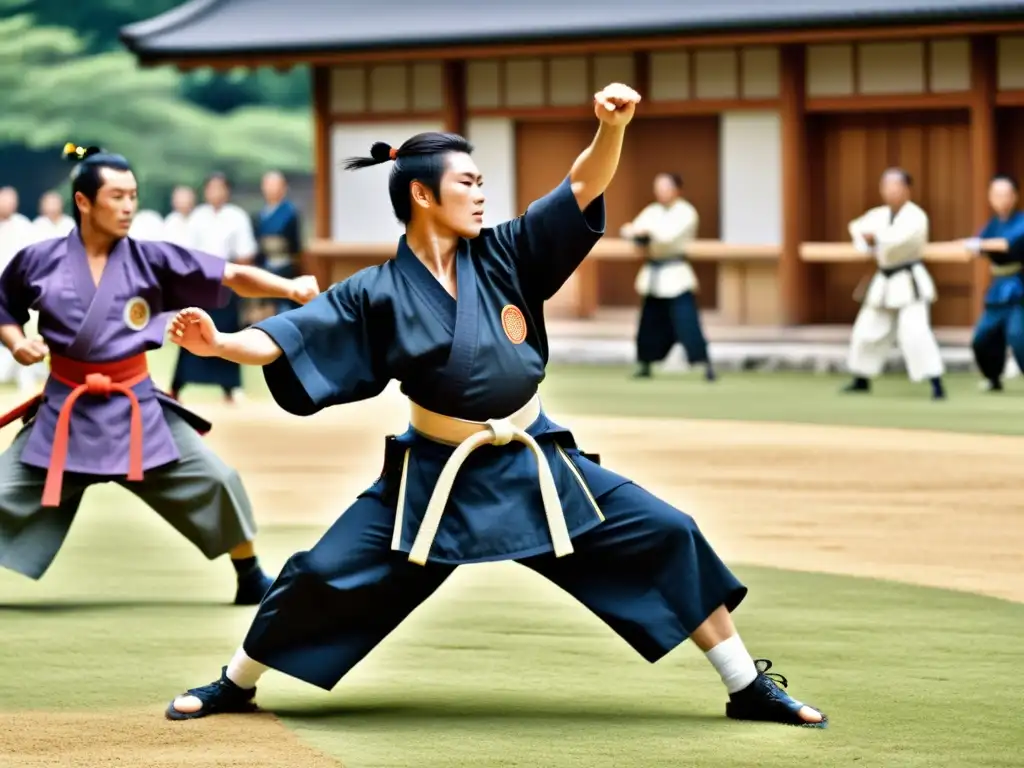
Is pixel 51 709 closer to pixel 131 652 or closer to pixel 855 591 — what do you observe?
pixel 131 652

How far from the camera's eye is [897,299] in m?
12.5

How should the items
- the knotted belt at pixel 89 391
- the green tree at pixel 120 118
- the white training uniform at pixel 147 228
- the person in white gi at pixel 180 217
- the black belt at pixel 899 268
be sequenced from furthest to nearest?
the green tree at pixel 120 118 → the person in white gi at pixel 180 217 → the white training uniform at pixel 147 228 → the black belt at pixel 899 268 → the knotted belt at pixel 89 391

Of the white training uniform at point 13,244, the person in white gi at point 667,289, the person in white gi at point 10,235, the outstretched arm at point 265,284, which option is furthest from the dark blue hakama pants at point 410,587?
the person in white gi at point 10,235

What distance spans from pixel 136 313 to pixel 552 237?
1885 millimetres

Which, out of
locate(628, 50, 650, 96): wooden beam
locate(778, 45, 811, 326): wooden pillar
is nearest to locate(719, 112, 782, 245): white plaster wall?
locate(778, 45, 811, 326): wooden pillar

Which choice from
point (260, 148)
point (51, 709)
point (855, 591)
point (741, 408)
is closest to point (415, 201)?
point (51, 709)

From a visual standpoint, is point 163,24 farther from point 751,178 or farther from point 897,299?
point 897,299

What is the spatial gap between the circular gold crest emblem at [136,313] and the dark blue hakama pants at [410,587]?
66.2 inches

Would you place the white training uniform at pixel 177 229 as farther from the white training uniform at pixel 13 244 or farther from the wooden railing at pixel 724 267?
the wooden railing at pixel 724 267

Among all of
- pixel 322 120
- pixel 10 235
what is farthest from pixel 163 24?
pixel 10 235

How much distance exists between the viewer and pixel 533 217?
4.61m

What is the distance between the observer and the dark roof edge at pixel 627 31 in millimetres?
13773

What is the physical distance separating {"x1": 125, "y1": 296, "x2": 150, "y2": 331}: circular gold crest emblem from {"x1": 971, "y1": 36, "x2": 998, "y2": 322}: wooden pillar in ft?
30.4

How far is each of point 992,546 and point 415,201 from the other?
323cm
